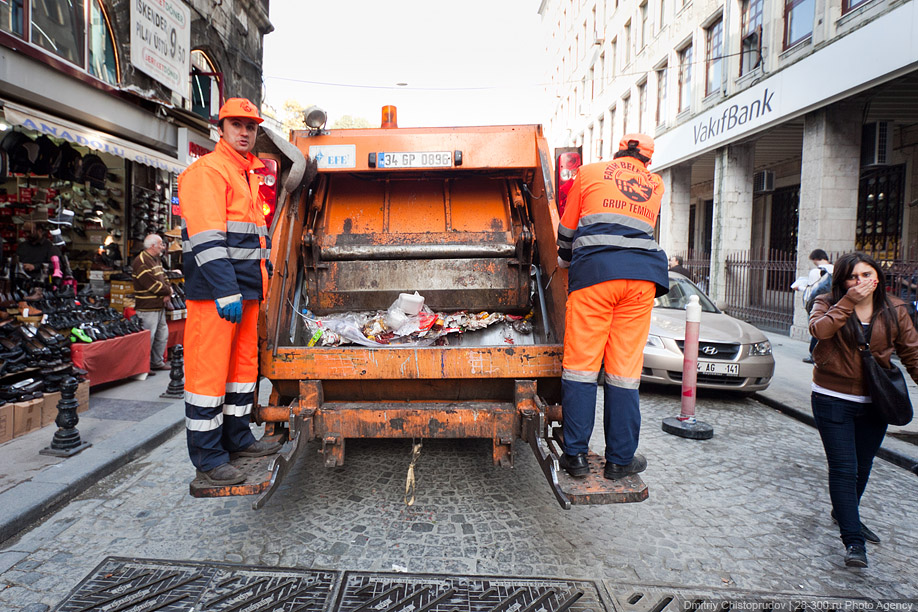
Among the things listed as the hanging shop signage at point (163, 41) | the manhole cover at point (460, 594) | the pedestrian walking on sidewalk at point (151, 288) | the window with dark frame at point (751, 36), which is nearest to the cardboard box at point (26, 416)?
the pedestrian walking on sidewalk at point (151, 288)

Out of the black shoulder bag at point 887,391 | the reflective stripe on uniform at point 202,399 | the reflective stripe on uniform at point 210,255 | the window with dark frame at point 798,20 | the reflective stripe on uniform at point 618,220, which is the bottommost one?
the reflective stripe on uniform at point 202,399

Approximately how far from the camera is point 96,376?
17.6 ft

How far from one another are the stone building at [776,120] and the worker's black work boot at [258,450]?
925 centimetres

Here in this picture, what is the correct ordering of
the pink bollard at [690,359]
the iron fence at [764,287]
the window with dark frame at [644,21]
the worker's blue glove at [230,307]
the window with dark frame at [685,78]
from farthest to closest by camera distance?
1. the window with dark frame at [644,21]
2. the window with dark frame at [685,78]
3. the iron fence at [764,287]
4. the pink bollard at [690,359]
5. the worker's blue glove at [230,307]

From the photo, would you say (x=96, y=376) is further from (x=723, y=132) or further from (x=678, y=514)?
(x=723, y=132)

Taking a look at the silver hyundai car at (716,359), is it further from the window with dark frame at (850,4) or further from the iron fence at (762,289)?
the window with dark frame at (850,4)

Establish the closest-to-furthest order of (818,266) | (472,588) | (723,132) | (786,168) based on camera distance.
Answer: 1. (472,588)
2. (818,266)
3. (723,132)
4. (786,168)

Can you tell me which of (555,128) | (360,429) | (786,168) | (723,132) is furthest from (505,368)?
(555,128)

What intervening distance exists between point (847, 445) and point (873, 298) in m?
0.76

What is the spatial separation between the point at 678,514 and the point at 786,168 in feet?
54.0

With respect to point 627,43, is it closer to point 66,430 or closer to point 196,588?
point 66,430

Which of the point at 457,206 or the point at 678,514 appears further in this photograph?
the point at 457,206

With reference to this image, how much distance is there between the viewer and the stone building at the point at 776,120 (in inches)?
352

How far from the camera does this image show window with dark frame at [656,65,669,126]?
56.0 ft
